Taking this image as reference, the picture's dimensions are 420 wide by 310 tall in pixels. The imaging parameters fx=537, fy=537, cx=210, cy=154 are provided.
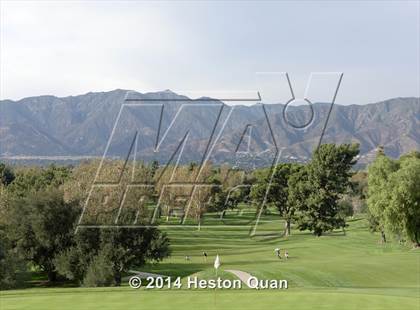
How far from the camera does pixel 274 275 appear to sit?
127 feet

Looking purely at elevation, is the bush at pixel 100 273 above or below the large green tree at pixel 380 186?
below

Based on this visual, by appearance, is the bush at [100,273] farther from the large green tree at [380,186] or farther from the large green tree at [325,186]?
the large green tree at [325,186]

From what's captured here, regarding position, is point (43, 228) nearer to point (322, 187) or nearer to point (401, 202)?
point (401, 202)

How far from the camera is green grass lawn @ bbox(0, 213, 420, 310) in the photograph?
21.9 m

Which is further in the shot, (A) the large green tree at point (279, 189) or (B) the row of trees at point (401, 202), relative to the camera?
(A) the large green tree at point (279, 189)

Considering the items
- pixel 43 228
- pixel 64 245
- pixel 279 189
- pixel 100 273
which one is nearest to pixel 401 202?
pixel 100 273

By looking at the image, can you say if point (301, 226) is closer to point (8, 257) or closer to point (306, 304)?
point (8, 257)

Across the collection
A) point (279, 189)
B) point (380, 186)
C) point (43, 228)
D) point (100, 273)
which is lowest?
point (100, 273)

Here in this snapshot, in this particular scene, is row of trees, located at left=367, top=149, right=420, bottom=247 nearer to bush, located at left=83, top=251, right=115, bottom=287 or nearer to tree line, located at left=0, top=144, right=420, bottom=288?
tree line, located at left=0, top=144, right=420, bottom=288

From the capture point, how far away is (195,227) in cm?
9412

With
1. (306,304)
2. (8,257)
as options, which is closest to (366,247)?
(8,257)

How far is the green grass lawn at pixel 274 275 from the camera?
21906 mm

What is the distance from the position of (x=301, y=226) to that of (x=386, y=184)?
99.2ft

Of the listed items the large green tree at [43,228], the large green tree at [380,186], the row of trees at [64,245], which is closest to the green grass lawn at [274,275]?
the large green tree at [380,186]
